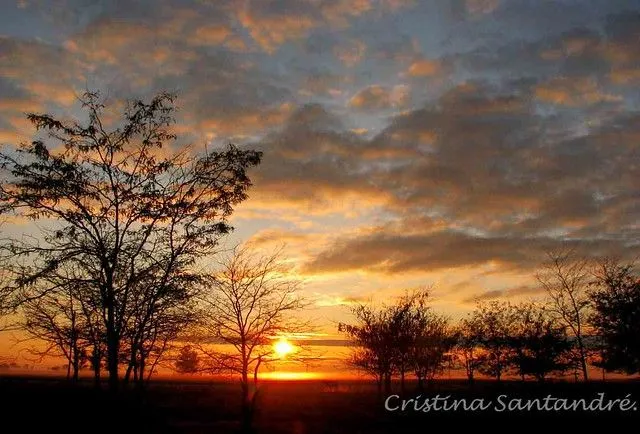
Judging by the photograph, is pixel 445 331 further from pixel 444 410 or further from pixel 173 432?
pixel 173 432

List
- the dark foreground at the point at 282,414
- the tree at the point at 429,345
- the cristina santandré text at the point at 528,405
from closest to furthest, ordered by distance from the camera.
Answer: the dark foreground at the point at 282,414 < the cristina santandré text at the point at 528,405 < the tree at the point at 429,345

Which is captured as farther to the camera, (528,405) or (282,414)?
(282,414)

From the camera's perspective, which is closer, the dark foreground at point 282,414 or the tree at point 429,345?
the dark foreground at point 282,414

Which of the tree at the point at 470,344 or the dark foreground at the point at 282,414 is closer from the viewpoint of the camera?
the dark foreground at the point at 282,414

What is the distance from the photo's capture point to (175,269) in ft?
60.5

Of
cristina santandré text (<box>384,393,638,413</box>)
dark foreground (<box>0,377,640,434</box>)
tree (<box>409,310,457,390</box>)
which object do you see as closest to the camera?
dark foreground (<box>0,377,640,434</box>)

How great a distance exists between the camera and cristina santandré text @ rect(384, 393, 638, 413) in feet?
113

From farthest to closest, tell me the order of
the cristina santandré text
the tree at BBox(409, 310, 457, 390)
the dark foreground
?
1. the tree at BBox(409, 310, 457, 390)
2. the cristina santandré text
3. the dark foreground

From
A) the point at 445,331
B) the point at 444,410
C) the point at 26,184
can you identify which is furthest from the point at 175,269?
the point at 445,331

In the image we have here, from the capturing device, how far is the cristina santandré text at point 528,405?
3450 centimetres

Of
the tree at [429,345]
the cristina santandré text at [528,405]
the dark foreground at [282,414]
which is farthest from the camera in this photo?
the tree at [429,345]

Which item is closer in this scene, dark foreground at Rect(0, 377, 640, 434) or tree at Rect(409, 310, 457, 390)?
dark foreground at Rect(0, 377, 640, 434)

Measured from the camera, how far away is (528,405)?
37.8 metres

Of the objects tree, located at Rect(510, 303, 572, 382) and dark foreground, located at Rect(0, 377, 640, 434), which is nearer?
dark foreground, located at Rect(0, 377, 640, 434)
